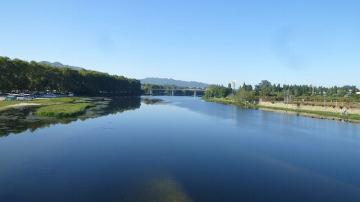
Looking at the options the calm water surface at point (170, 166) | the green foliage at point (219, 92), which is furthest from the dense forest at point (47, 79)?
the green foliage at point (219, 92)

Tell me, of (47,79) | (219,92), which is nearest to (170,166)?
(47,79)

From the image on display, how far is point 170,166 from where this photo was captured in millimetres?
21578

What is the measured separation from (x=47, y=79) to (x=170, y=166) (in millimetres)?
79198

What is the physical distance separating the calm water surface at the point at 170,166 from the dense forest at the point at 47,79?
146ft

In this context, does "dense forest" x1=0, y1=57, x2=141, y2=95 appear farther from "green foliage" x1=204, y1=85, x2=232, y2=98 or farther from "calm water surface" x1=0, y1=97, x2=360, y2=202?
"green foliage" x1=204, y1=85, x2=232, y2=98

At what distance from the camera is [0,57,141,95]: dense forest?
76.2 m

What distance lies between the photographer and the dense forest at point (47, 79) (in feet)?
250

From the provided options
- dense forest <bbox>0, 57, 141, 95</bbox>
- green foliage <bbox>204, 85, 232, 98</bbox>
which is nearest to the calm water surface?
dense forest <bbox>0, 57, 141, 95</bbox>

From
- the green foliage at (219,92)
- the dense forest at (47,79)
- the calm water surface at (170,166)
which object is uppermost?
the dense forest at (47,79)

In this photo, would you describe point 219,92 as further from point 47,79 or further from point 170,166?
point 170,166

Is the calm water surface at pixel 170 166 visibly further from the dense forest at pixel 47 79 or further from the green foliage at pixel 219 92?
the green foliage at pixel 219 92

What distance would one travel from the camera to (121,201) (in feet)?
48.3

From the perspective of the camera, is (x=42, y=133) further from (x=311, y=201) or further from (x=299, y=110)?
(x=299, y=110)

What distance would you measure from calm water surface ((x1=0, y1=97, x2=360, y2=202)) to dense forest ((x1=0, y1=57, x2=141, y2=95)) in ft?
146
